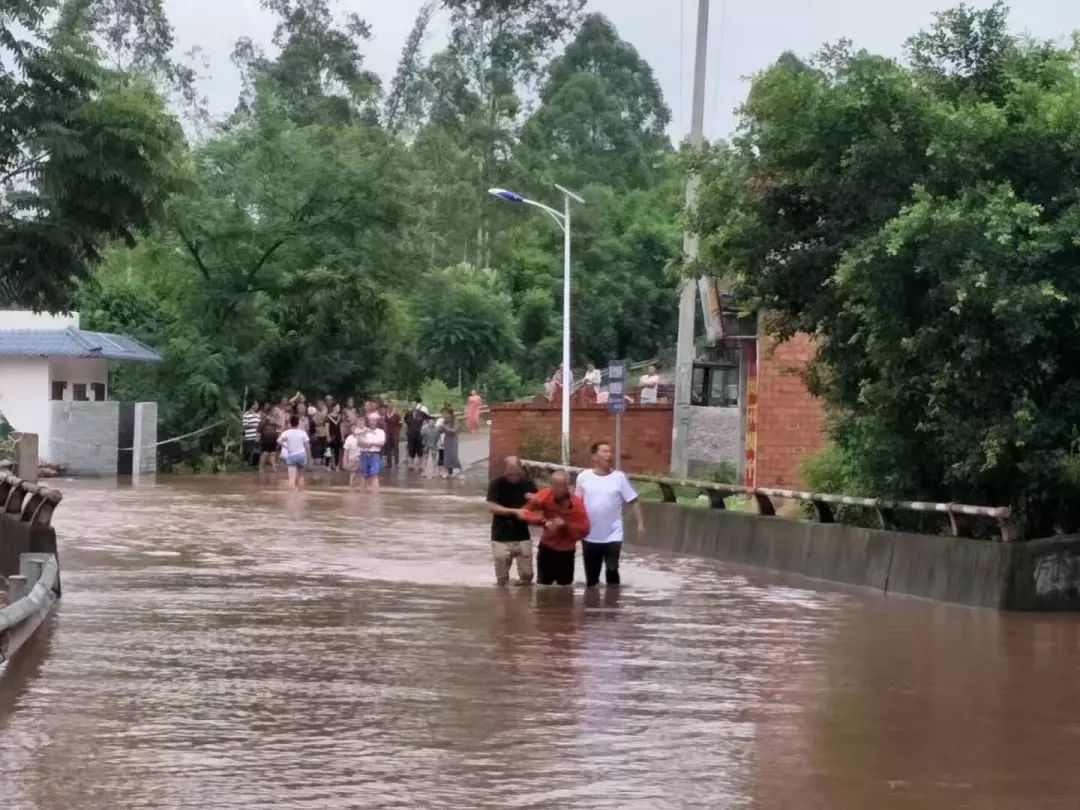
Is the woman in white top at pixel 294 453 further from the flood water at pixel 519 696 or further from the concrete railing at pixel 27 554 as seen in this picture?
the concrete railing at pixel 27 554

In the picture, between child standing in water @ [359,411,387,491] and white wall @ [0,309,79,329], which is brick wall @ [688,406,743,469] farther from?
white wall @ [0,309,79,329]

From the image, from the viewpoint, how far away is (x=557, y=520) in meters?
19.0

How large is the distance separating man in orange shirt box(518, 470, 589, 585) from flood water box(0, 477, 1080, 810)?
1.42 feet

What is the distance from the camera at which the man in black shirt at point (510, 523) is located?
Result: 63.4 feet

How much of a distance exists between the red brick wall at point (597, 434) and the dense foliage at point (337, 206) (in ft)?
18.0

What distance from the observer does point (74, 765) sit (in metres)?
9.24

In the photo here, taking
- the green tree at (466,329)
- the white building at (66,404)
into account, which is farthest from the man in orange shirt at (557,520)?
the green tree at (466,329)

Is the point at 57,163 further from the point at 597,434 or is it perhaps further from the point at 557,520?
the point at 597,434

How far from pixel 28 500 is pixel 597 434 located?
25.8 metres

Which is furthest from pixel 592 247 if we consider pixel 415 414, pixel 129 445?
pixel 129 445

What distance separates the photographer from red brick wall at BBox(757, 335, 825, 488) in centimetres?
3070

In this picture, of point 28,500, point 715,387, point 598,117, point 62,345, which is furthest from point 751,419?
point 598,117

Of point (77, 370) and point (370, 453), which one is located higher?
point (77, 370)

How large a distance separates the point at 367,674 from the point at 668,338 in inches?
2452
